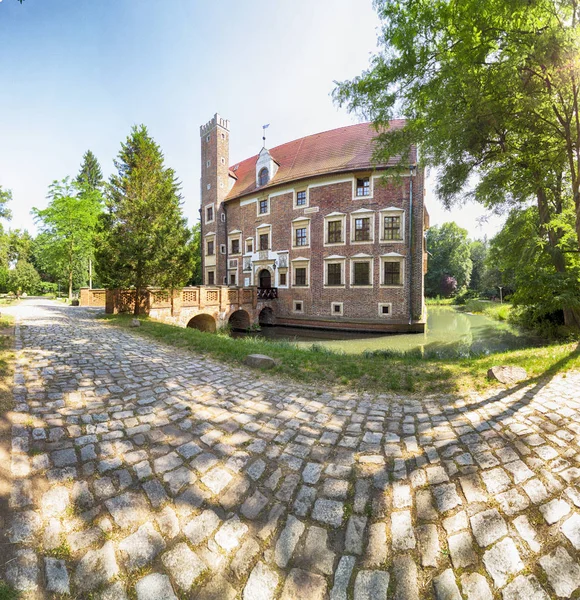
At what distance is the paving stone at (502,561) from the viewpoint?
1643 mm

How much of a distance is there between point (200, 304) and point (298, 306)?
8205 mm

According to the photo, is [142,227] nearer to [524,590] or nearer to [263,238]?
[263,238]

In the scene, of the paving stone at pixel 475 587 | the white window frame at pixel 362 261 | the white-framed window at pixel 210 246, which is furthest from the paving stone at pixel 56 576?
the white-framed window at pixel 210 246

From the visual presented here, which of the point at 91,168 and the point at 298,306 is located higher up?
the point at 91,168

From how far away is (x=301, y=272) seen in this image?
23.1m

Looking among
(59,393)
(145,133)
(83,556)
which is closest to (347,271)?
(145,133)

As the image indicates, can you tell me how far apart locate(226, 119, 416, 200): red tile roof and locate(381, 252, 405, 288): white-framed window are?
610 centimetres

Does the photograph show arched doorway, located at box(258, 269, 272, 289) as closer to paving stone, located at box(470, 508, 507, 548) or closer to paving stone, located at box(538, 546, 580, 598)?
paving stone, located at box(470, 508, 507, 548)

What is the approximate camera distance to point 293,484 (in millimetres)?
2418

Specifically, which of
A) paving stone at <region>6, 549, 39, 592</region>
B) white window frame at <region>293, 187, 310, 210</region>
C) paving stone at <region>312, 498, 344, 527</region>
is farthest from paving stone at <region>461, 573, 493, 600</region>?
white window frame at <region>293, 187, 310, 210</region>

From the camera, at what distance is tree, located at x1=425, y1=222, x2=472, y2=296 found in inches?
1875

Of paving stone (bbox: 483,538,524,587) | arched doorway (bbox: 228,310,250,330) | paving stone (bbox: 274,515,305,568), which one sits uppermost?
paving stone (bbox: 483,538,524,587)

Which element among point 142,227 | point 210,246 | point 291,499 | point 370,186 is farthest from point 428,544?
point 210,246

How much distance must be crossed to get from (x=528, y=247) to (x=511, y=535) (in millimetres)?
13731
